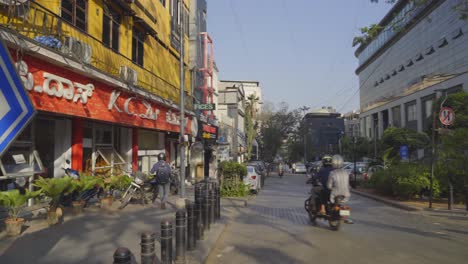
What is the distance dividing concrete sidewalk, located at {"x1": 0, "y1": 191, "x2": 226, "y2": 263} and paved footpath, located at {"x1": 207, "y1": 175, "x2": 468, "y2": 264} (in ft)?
2.24

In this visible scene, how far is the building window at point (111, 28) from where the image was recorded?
42.1 feet

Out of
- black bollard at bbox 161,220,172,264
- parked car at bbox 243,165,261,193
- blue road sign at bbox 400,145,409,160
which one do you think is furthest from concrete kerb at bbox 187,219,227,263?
blue road sign at bbox 400,145,409,160

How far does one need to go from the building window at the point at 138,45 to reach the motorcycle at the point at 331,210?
384 inches

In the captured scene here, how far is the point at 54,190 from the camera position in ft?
24.8

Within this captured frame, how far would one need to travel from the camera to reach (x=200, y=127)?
24.3 meters

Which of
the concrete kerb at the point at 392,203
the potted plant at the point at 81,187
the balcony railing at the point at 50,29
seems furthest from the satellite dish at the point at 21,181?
the concrete kerb at the point at 392,203

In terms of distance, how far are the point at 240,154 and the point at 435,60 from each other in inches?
1008

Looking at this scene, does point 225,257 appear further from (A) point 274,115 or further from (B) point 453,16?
(A) point 274,115

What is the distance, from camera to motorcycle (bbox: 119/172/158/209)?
10766 mm

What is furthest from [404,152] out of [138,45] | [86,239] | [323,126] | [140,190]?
[323,126]

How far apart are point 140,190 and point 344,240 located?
21.2 feet

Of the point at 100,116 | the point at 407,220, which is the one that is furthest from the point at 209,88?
the point at 407,220

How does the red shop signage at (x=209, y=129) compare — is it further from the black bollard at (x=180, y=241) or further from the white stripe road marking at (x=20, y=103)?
the white stripe road marking at (x=20, y=103)

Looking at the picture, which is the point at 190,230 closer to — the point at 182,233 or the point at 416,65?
the point at 182,233
